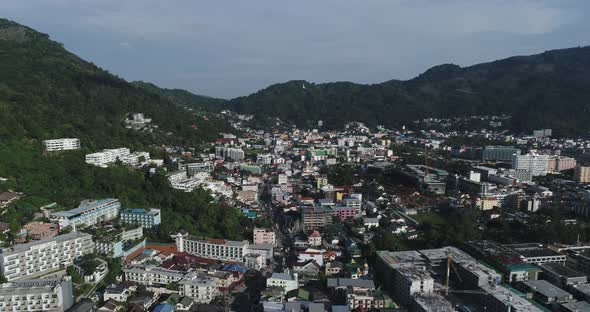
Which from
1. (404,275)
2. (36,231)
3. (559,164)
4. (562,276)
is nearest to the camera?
(404,275)

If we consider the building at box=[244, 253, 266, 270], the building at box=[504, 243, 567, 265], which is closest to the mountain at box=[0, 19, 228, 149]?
the building at box=[244, 253, 266, 270]

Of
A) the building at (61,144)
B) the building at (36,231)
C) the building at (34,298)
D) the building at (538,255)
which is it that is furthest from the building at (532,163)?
the building at (34,298)

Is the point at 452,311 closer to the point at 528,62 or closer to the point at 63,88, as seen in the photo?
the point at 63,88

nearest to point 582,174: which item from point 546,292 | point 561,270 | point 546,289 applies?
point 561,270

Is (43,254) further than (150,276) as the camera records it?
No

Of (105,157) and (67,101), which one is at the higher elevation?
(67,101)

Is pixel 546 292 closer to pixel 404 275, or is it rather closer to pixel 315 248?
pixel 404 275

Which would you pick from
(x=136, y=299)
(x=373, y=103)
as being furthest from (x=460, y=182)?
(x=373, y=103)
